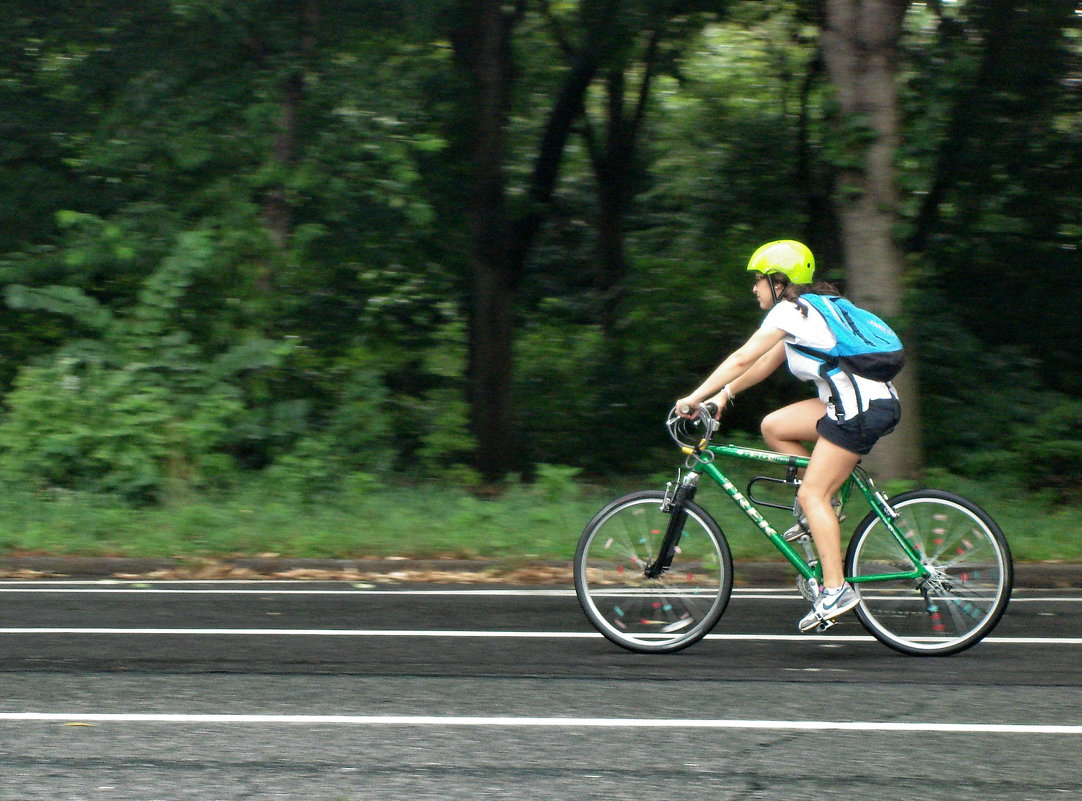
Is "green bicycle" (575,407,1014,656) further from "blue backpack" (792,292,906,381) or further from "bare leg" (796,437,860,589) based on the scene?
"blue backpack" (792,292,906,381)

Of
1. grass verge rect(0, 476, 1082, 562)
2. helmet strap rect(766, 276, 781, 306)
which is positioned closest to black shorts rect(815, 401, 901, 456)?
helmet strap rect(766, 276, 781, 306)

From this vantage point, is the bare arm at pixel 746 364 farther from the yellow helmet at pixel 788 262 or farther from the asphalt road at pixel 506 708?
the asphalt road at pixel 506 708

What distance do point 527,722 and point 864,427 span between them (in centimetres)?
212

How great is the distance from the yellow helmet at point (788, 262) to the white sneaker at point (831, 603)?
1.44 m

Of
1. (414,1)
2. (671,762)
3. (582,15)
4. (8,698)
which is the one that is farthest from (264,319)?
(671,762)

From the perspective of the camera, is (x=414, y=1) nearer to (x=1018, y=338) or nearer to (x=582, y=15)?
(x=582, y=15)

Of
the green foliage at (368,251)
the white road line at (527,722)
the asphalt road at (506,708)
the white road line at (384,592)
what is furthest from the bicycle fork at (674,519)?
the green foliage at (368,251)

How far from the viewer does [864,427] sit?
20.7 feet

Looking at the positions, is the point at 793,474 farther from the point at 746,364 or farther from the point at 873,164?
the point at 873,164

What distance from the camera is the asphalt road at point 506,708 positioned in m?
4.62

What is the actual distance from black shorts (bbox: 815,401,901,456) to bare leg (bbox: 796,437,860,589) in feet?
0.11

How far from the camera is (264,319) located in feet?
43.3

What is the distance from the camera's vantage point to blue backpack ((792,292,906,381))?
20.6 ft

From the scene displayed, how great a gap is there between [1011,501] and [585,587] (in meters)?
6.05
